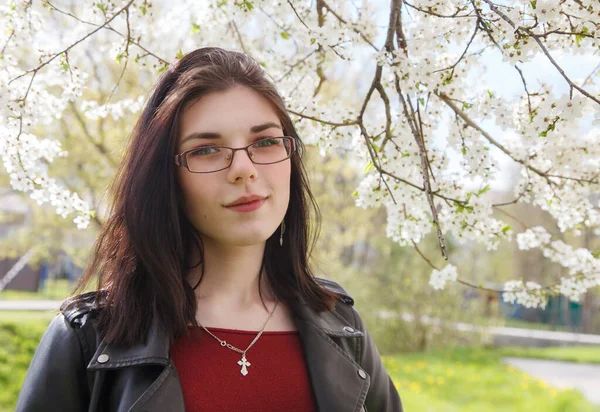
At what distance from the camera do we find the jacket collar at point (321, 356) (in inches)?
57.5

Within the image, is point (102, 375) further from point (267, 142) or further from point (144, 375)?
point (267, 142)

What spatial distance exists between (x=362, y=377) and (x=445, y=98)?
0.90 metres

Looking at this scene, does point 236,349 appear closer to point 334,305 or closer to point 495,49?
point 334,305

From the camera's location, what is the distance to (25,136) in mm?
1936

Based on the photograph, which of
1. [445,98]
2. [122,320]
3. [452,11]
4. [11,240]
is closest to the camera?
[122,320]

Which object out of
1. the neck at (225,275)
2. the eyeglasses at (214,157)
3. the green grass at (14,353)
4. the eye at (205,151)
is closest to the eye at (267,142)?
the eyeglasses at (214,157)

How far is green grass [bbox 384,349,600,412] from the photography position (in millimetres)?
5691

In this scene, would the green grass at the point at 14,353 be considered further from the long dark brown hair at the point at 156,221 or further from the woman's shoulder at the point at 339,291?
the long dark brown hair at the point at 156,221

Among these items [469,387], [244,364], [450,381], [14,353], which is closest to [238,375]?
[244,364]

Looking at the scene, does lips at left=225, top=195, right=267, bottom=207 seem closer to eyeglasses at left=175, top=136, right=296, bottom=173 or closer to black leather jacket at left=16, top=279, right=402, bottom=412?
eyeglasses at left=175, top=136, right=296, bottom=173

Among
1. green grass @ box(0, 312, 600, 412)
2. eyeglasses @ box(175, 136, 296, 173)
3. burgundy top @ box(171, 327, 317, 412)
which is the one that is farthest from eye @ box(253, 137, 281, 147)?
green grass @ box(0, 312, 600, 412)

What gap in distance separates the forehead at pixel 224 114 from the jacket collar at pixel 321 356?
1.67 ft

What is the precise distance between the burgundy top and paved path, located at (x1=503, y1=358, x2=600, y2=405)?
6963mm

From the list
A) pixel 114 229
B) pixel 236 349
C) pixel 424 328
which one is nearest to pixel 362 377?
pixel 236 349
